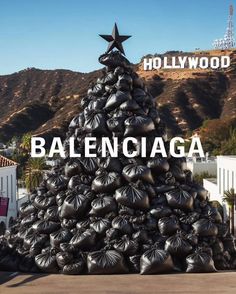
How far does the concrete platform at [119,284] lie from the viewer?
11.5 m

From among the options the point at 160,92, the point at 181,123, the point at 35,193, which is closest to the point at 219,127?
the point at 181,123

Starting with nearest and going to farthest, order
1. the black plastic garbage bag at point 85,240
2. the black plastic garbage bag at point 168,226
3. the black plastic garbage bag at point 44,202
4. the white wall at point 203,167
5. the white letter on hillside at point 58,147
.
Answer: the black plastic garbage bag at point 85,240 → the black plastic garbage bag at point 168,226 → the black plastic garbage bag at point 44,202 → the white letter on hillside at point 58,147 → the white wall at point 203,167

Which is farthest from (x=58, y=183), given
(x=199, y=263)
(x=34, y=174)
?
(x=34, y=174)

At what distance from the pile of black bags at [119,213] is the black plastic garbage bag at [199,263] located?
0.02 metres

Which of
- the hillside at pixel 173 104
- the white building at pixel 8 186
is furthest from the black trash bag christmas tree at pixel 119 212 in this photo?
the hillside at pixel 173 104

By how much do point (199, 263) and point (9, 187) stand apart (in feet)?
92.2

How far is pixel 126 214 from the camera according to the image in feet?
44.1

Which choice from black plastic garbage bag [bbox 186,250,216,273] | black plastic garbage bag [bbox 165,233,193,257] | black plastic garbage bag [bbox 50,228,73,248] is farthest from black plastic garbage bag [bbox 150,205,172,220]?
black plastic garbage bag [bbox 50,228,73,248]

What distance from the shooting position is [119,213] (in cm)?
1352

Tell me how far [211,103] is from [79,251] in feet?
344

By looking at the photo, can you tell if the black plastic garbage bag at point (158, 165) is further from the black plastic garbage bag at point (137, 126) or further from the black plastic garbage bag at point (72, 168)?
the black plastic garbage bag at point (72, 168)

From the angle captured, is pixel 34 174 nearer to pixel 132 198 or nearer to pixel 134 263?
pixel 132 198

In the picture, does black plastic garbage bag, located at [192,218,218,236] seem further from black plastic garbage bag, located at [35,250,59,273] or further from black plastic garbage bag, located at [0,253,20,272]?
black plastic garbage bag, located at [0,253,20,272]

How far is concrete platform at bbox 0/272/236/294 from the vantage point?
11466mm
